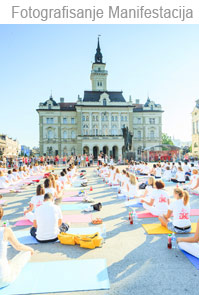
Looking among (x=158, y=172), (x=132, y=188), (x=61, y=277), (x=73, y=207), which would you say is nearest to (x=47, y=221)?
(x=61, y=277)

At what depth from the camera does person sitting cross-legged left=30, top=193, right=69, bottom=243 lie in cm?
552

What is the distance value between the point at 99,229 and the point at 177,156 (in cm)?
4223

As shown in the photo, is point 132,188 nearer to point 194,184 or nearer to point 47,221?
point 194,184

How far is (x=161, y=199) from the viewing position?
24.6 feet

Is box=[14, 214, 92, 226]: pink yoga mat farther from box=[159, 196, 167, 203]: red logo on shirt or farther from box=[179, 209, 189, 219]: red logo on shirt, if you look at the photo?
box=[179, 209, 189, 219]: red logo on shirt

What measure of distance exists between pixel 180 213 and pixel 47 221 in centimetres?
346

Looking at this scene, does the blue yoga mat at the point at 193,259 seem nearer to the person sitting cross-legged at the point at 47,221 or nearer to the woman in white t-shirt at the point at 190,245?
the woman in white t-shirt at the point at 190,245

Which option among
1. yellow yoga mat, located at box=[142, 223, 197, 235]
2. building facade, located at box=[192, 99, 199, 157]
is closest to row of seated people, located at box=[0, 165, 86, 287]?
yellow yoga mat, located at box=[142, 223, 197, 235]

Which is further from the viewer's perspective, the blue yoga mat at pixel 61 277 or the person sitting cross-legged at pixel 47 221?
the person sitting cross-legged at pixel 47 221

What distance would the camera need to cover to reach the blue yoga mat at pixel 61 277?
3.82 m

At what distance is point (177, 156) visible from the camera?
1802 inches

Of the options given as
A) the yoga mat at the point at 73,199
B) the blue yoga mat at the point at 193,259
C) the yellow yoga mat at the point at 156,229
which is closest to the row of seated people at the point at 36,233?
the yellow yoga mat at the point at 156,229

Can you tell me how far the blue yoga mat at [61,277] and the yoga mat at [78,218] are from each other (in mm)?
2793

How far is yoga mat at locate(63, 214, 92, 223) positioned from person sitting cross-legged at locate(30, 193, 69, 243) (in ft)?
6.12
